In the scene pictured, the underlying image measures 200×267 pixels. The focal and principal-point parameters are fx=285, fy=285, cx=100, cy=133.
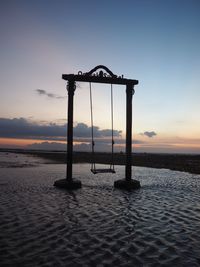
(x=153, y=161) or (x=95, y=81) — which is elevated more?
(x=95, y=81)

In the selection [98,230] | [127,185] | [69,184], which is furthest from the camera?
[127,185]

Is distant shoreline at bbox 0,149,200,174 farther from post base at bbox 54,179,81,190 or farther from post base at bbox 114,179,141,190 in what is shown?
post base at bbox 54,179,81,190

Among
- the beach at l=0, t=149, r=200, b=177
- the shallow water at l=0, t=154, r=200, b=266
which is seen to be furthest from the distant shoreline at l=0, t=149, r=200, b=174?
the shallow water at l=0, t=154, r=200, b=266

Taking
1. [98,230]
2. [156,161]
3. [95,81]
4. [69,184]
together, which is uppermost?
[95,81]

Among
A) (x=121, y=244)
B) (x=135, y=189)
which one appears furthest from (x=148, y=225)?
(x=135, y=189)

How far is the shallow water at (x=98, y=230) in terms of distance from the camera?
5922 millimetres

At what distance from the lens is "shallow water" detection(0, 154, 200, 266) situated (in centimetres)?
592

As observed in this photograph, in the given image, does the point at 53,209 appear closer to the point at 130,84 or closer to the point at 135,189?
the point at 135,189

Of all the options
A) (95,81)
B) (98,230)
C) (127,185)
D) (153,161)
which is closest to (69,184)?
(127,185)

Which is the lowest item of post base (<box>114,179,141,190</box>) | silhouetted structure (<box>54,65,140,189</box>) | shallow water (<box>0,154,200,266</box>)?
shallow water (<box>0,154,200,266</box>)

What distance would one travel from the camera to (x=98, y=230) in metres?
7.87

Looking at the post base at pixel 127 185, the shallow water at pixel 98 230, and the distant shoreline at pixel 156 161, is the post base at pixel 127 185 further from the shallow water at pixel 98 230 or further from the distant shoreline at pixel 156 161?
the distant shoreline at pixel 156 161

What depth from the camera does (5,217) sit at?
9.07 m

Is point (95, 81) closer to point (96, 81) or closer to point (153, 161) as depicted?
point (96, 81)
